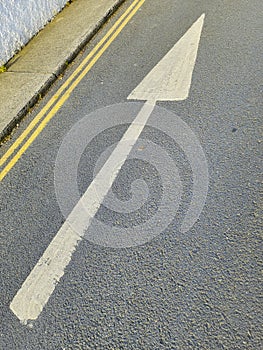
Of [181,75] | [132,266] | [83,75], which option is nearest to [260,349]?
[132,266]

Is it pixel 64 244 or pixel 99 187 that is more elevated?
pixel 99 187

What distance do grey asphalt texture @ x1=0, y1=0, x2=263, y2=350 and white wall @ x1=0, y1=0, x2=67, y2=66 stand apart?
4.87 ft

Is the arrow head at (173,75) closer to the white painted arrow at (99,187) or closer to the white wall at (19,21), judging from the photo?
the white painted arrow at (99,187)

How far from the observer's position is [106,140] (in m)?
4.96

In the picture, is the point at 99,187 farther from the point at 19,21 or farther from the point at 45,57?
the point at 19,21

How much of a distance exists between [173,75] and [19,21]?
9.64ft

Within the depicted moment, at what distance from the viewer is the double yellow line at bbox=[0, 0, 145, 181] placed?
5.07 metres

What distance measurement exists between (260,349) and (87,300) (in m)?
1.32

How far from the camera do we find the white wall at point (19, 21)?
22.1 ft

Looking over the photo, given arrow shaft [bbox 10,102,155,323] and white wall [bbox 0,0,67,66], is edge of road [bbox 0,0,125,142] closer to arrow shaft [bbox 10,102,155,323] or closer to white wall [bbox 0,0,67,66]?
white wall [bbox 0,0,67,66]

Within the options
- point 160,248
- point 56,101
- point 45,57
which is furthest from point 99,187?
point 45,57

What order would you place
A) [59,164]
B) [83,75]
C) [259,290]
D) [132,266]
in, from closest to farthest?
[259,290]
[132,266]
[59,164]
[83,75]

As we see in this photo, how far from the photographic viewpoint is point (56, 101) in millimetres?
5957

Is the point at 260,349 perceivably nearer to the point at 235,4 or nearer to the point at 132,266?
the point at 132,266
